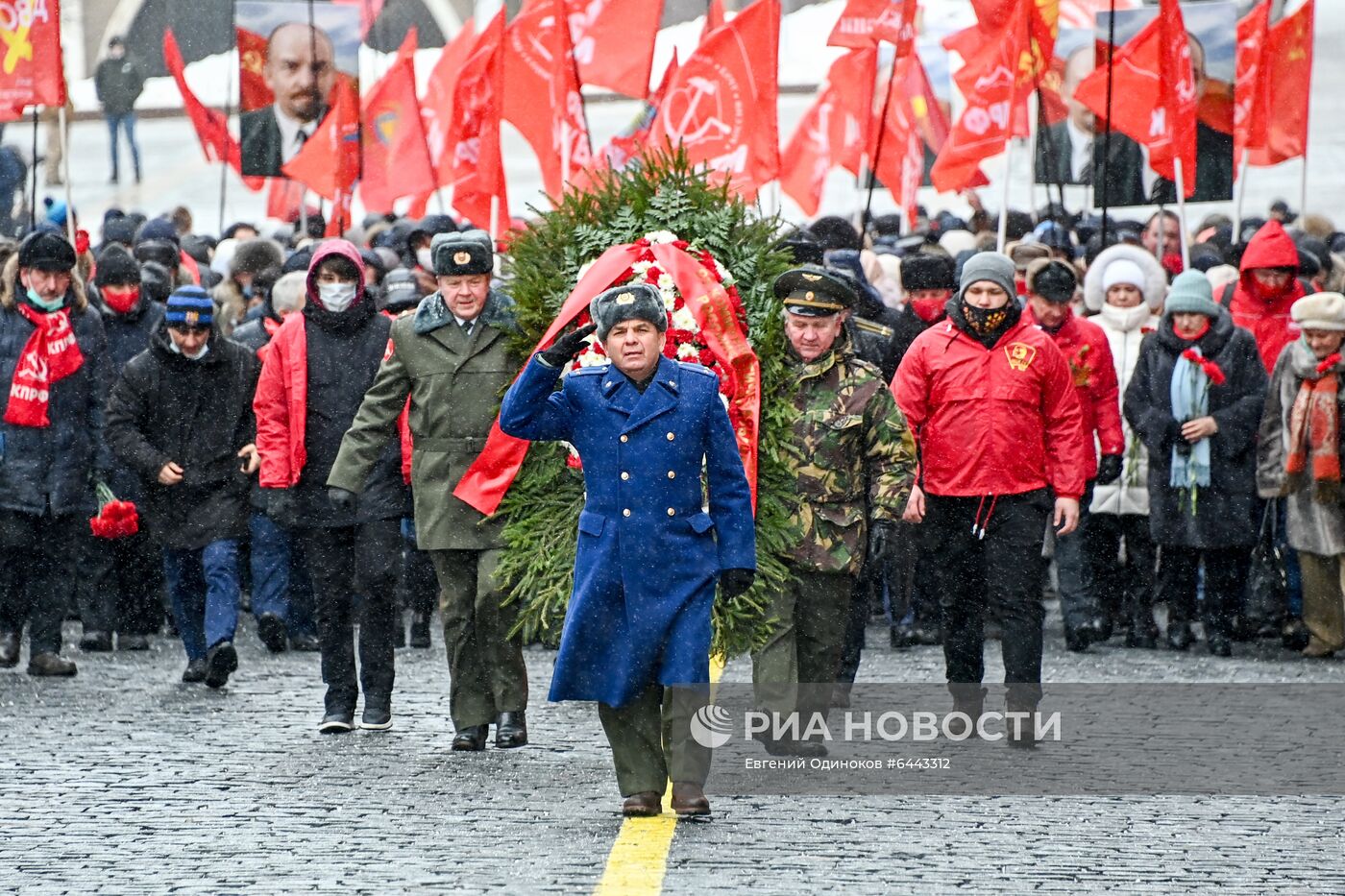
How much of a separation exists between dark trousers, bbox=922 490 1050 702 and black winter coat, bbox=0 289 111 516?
4494 mm

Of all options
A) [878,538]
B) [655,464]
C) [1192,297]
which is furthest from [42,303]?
[1192,297]

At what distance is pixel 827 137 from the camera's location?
2039 cm

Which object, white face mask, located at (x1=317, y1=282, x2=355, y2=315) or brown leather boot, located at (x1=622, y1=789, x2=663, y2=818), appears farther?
white face mask, located at (x1=317, y1=282, x2=355, y2=315)

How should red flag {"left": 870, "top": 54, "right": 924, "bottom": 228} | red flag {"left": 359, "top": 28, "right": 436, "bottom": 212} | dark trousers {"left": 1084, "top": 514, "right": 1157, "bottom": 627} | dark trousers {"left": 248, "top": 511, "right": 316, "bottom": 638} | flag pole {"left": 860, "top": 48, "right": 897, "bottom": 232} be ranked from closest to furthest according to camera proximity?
dark trousers {"left": 248, "top": 511, "right": 316, "bottom": 638}
dark trousers {"left": 1084, "top": 514, "right": 1157, "bottom": 627}
flag pole {"left": 860, "top": 48, "right": 897, "bottom": 232}
red flag {"left": 359, "top": 28, "right": 436, "bottom": 212}
red flag {"left": 870, "top": 54, "right": 924, "bottom": 228}

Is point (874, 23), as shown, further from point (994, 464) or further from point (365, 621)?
point (365, 621)

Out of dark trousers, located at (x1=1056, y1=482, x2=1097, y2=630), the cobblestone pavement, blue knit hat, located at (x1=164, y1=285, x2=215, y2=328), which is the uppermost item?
blue knit hat, located at (x1=164, y1=285, x2=215, y2=328)

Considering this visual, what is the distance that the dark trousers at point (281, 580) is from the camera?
12.3 m

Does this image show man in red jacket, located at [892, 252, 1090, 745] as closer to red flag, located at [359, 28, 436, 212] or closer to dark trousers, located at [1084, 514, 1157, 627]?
dark trousers, located at [1084, 514, 1157, 627]

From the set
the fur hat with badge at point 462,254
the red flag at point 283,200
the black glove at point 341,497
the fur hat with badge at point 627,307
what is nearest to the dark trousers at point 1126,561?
the fur hat with badge at point 462,254

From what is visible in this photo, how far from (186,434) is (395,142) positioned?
785 centimetres

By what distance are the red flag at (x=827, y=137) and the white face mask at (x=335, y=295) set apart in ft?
30.9

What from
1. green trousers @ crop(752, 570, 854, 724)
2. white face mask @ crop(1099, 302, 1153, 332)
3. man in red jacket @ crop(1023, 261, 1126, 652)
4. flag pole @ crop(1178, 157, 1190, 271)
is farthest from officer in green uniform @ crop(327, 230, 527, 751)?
flag pole @ crop(1178, 157, 1190, 271)

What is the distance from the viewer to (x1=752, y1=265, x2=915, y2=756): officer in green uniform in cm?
893

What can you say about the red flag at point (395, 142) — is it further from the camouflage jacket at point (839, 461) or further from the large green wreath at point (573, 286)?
the camouflage jacket at point (839, 461)
